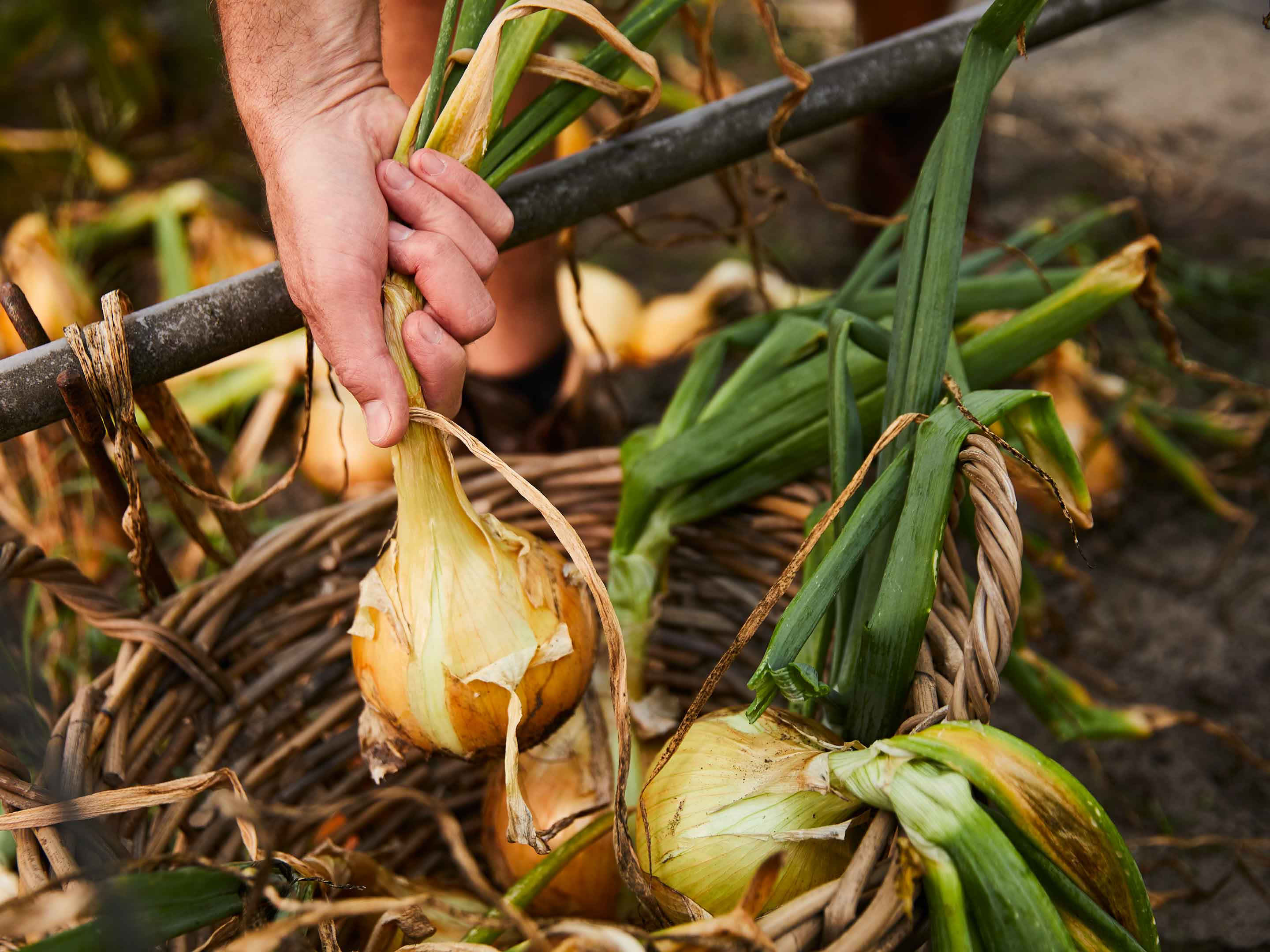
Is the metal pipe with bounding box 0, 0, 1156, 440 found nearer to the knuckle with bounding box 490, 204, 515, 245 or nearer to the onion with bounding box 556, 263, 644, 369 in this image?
the knuckle with bounding box 490, 204, 515, 245

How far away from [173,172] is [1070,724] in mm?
2106

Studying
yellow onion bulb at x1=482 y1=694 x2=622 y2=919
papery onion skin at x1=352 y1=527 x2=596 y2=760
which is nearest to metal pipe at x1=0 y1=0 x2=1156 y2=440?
papery onion skin at x1=352 y1=527 x2=596 y2=760

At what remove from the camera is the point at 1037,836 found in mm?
527

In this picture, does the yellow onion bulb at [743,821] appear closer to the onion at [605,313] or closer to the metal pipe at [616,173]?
the metal pipe at [616,173]

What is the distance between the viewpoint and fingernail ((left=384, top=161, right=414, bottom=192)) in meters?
0.71

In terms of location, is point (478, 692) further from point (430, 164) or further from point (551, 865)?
point (430, 164)

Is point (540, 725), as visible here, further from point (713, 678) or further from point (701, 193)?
point (701, 193)

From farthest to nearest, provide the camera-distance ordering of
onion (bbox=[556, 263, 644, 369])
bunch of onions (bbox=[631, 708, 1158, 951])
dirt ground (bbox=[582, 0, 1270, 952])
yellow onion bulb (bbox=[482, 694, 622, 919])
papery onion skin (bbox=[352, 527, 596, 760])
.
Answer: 1. onion (bbox=[556, 263, 644, 369])
2. dirt ground (bbox=[582, 0, 1270, 952])
3. yellow onion bulb (bbox=[482, 694, 622, 919])
4. papery onion skin (bbox=[352, 527, 596, 760])
5. bunch of onions (bbox=[631, 708, 1158, 951])

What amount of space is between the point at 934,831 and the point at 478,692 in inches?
13.6

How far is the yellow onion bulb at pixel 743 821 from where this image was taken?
2.02 ft

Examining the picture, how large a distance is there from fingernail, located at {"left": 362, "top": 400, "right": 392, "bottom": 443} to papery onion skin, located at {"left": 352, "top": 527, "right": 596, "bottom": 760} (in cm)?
15

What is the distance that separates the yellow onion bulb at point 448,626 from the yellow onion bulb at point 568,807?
0.11m

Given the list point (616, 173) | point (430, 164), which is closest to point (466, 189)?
point (430, 164)

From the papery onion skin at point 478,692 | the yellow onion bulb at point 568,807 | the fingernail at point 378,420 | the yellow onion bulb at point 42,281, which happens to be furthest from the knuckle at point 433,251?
the yellow onion bulb at point 42,281
